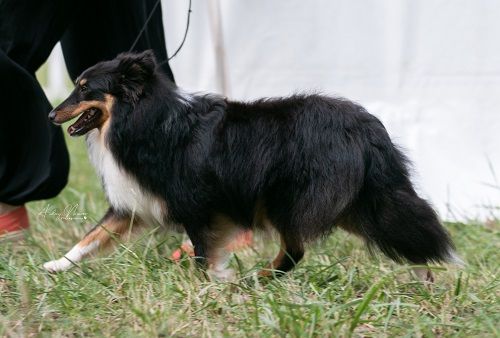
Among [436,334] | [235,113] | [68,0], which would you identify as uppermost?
[68,0]

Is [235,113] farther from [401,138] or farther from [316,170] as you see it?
[401,138]

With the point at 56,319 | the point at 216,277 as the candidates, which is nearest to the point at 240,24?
→ the point at 216,277

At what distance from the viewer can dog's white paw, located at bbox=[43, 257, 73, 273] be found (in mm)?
3354

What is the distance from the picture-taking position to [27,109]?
12.8ft

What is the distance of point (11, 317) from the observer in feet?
9.23

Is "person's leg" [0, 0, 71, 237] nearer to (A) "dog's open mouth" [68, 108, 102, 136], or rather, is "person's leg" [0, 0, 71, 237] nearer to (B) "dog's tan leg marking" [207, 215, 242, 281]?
(A) "dog's open mouth" [68, 108, 102, 136]

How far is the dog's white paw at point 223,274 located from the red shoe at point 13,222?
1.13 meters

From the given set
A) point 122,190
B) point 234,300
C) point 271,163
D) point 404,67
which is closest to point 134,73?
point 122,190

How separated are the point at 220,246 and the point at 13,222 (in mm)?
1193

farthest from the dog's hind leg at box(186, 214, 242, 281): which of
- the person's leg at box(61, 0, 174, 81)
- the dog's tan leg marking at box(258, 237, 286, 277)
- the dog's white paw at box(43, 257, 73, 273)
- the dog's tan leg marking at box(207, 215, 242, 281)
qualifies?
the person's leg at box(61, 0, 174, 81)

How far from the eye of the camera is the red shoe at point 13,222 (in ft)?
13.0

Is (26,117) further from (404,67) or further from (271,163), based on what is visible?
(404,67)

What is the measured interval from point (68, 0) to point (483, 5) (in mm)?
2267

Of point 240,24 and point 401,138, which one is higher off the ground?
point 240,24
